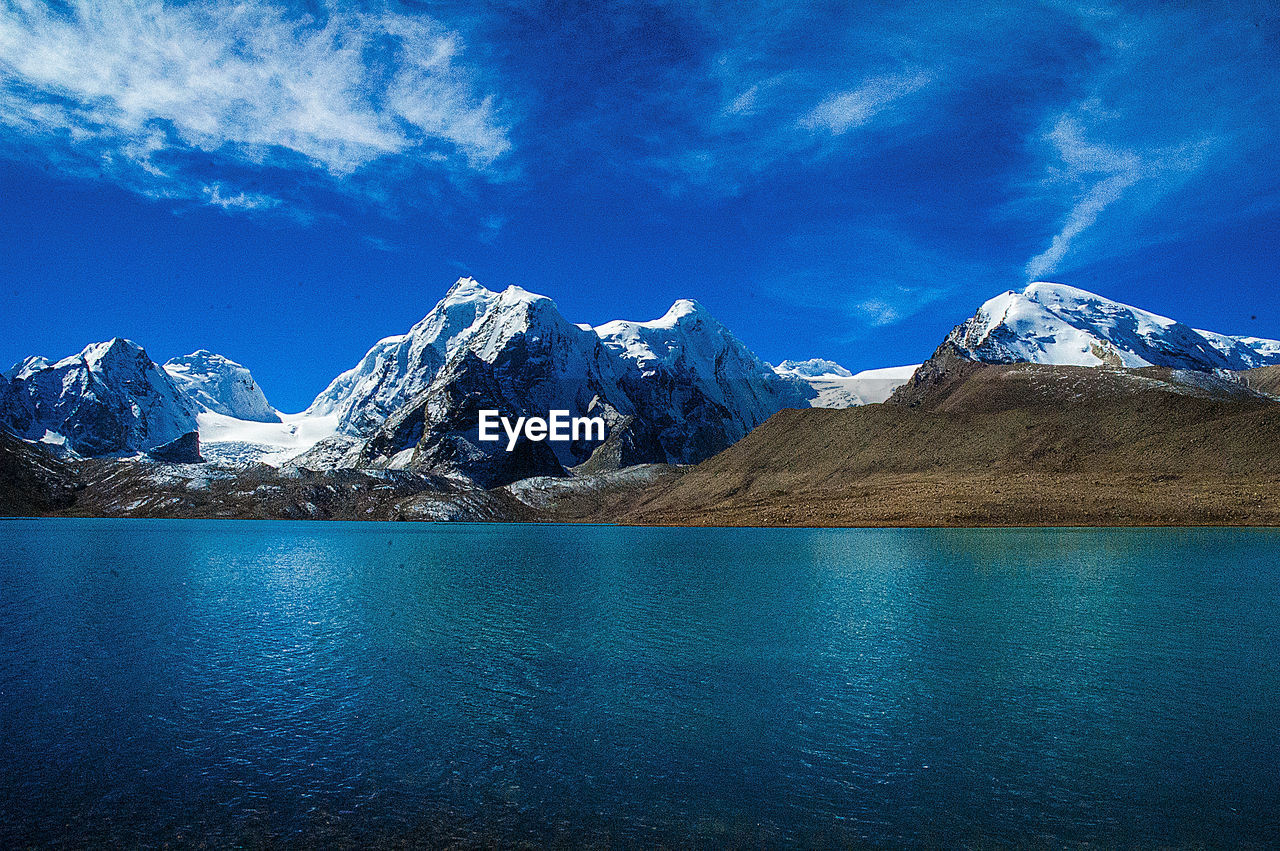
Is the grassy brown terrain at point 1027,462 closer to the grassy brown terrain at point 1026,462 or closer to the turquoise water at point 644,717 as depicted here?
the grassy brown terrain at point 1026,462

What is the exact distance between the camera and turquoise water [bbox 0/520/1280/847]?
1355 cm

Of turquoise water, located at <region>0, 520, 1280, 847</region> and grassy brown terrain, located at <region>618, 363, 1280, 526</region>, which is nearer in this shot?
turquoise water, located at <region>0, 520, 1280, 847</region>

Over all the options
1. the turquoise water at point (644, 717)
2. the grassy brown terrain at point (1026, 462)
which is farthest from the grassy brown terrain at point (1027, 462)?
the turquoise water at point (644, 717)

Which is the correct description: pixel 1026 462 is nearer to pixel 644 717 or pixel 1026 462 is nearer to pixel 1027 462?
pixel 1027 462

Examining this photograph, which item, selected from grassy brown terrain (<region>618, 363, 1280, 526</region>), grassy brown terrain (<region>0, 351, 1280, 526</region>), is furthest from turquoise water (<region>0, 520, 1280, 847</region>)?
grassy brown terrain (<region>618, 363, 1280, 526</region>)

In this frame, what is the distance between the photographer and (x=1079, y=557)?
2468 inches

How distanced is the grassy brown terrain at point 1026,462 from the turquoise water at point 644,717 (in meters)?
96.8

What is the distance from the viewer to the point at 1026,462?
15112cm

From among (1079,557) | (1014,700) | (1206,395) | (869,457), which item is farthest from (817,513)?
(1014,700)

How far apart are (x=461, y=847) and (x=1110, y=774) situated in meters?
13.0

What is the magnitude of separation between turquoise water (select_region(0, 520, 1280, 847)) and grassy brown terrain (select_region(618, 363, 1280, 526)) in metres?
96.8

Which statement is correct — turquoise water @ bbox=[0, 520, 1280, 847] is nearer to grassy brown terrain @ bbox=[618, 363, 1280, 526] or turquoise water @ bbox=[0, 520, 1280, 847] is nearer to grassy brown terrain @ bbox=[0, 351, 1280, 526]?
grassy brown terrain @ bbox=[0, 351, 1280, 526]

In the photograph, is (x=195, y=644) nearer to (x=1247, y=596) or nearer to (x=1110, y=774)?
(x=1110, y=774)

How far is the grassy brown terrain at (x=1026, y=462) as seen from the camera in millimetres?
→ 127188
